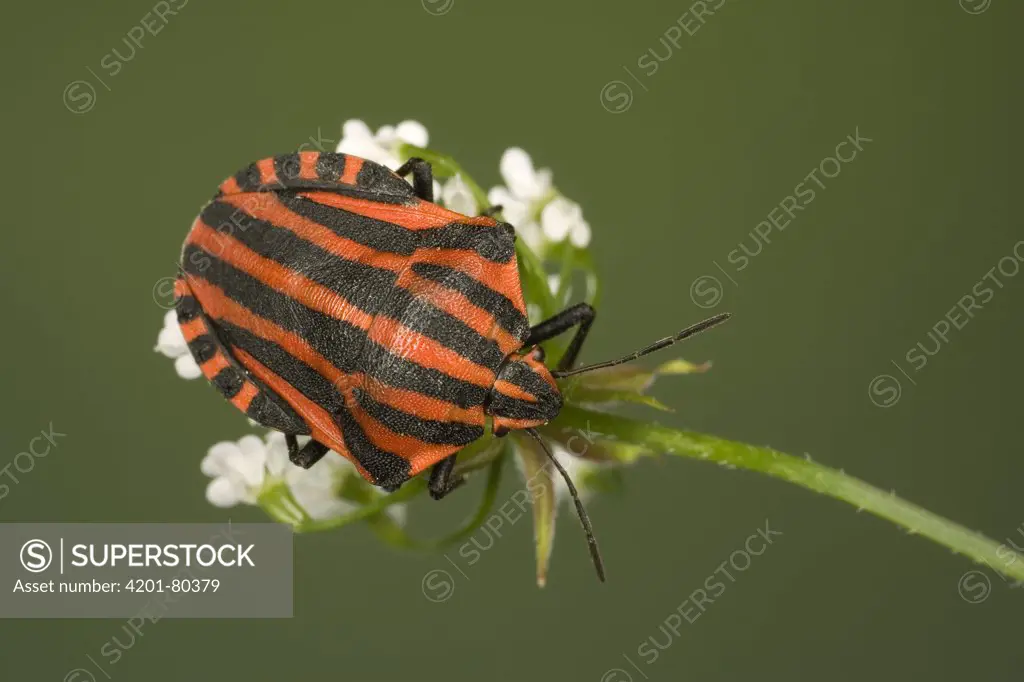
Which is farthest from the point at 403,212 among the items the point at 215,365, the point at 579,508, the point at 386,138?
the point at 579,508

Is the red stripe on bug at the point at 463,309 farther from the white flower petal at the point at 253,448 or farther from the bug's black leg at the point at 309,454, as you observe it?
the white flower petal at the point at 253,448

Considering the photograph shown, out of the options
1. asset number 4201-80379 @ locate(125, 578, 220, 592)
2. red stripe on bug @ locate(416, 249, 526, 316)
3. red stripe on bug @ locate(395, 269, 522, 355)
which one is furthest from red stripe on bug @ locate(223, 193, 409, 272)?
asset number 4201-80379 @ locate(125, 578, 220, 592)

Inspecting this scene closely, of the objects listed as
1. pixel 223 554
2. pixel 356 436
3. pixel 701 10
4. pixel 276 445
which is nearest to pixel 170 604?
pixel 223 554

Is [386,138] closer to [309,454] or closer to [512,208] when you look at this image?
[512,208]

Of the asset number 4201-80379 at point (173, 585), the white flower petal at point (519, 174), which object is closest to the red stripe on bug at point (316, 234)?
the white flower petal at point (519, 174)

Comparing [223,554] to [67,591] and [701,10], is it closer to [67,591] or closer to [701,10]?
[67,591]

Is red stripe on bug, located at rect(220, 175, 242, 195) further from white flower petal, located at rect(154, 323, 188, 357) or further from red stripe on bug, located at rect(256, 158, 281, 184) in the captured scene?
white flower petal, located at rect(154, 323, 188, 357)
